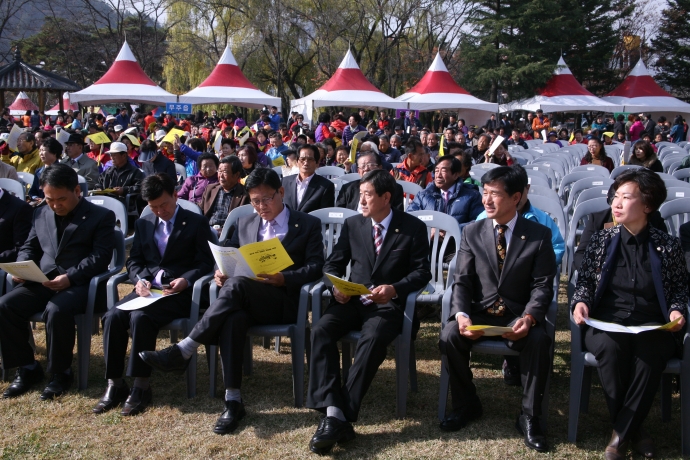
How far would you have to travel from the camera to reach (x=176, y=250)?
427 centimetres

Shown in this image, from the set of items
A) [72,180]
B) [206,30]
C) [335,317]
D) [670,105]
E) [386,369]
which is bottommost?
[386,369]

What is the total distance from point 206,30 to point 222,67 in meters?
16.2

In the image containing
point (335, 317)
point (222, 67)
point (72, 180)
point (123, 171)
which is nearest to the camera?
point (335, 317)

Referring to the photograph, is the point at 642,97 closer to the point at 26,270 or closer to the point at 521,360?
the point at 521,360

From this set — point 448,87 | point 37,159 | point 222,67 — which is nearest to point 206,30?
point 222,67

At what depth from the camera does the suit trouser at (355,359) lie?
3373 millimetres

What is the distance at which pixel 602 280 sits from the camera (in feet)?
11.2

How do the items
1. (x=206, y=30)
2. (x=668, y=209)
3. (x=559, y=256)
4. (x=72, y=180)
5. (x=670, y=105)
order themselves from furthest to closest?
(x=206, y=30), (x=670, y=105), (x=668, y=209), (x=72, y=180), (x=559, y=256)

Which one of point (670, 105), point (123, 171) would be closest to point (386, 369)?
point (123, 171)

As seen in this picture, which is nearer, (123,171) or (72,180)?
(72,180)

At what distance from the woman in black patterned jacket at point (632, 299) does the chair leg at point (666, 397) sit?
43 cm

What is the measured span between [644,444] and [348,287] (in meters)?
1.69

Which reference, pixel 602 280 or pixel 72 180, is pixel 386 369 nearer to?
pixel 602 280

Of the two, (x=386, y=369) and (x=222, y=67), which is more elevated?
(x=222, y=67)
